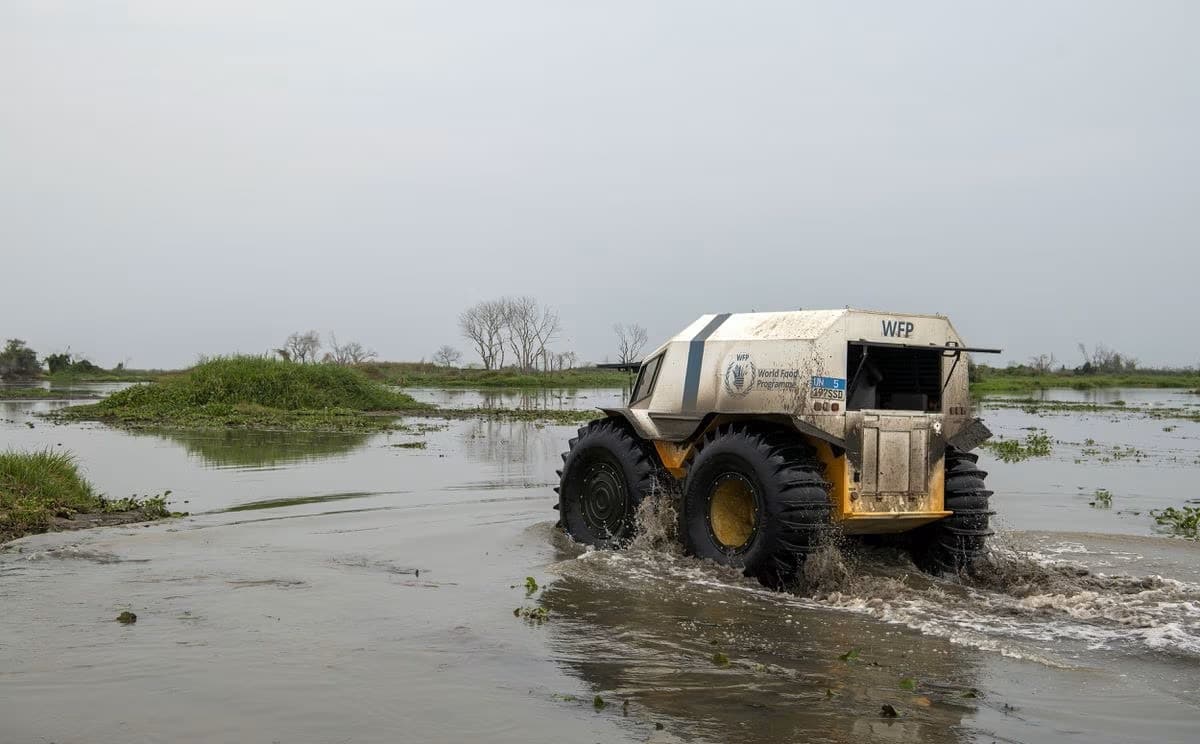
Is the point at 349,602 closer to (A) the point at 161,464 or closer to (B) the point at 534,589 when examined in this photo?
(B) the point at 534,589

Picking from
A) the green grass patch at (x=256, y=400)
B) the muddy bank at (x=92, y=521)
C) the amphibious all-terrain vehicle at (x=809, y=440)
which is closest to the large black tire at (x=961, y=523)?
the amphibious all-terrain vehicle at (x=809, y=440)

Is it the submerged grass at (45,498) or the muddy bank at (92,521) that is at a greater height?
the submerged grass at (45,498)

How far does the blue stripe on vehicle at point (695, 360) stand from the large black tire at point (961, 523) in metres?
2.68

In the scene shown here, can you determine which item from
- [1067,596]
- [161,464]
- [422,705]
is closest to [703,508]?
[1067,596]

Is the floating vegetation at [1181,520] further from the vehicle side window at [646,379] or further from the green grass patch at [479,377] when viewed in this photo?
the green grass patch at [479,377]

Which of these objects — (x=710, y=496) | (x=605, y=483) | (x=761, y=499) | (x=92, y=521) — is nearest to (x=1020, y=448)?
(x=605, y=483)

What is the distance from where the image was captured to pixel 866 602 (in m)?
9.07

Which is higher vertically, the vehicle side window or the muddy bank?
the vehicle side window

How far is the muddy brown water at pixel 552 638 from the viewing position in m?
6.00

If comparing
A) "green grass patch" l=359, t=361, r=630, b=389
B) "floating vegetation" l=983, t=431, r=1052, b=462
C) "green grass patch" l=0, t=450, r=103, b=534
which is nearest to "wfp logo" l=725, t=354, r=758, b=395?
"green grass patch" l=0, t=450, r=103, b=534

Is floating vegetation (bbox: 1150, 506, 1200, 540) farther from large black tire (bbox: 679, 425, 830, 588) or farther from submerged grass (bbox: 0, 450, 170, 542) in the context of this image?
submerged grass (bbox: 0, 450, 170, 542)

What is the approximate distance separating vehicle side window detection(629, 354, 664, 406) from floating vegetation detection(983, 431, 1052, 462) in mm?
13693

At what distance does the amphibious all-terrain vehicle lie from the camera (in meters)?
9.64

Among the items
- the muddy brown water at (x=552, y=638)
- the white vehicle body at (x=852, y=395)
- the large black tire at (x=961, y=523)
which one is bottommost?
the muddy brown water at (x=552, y=638)
